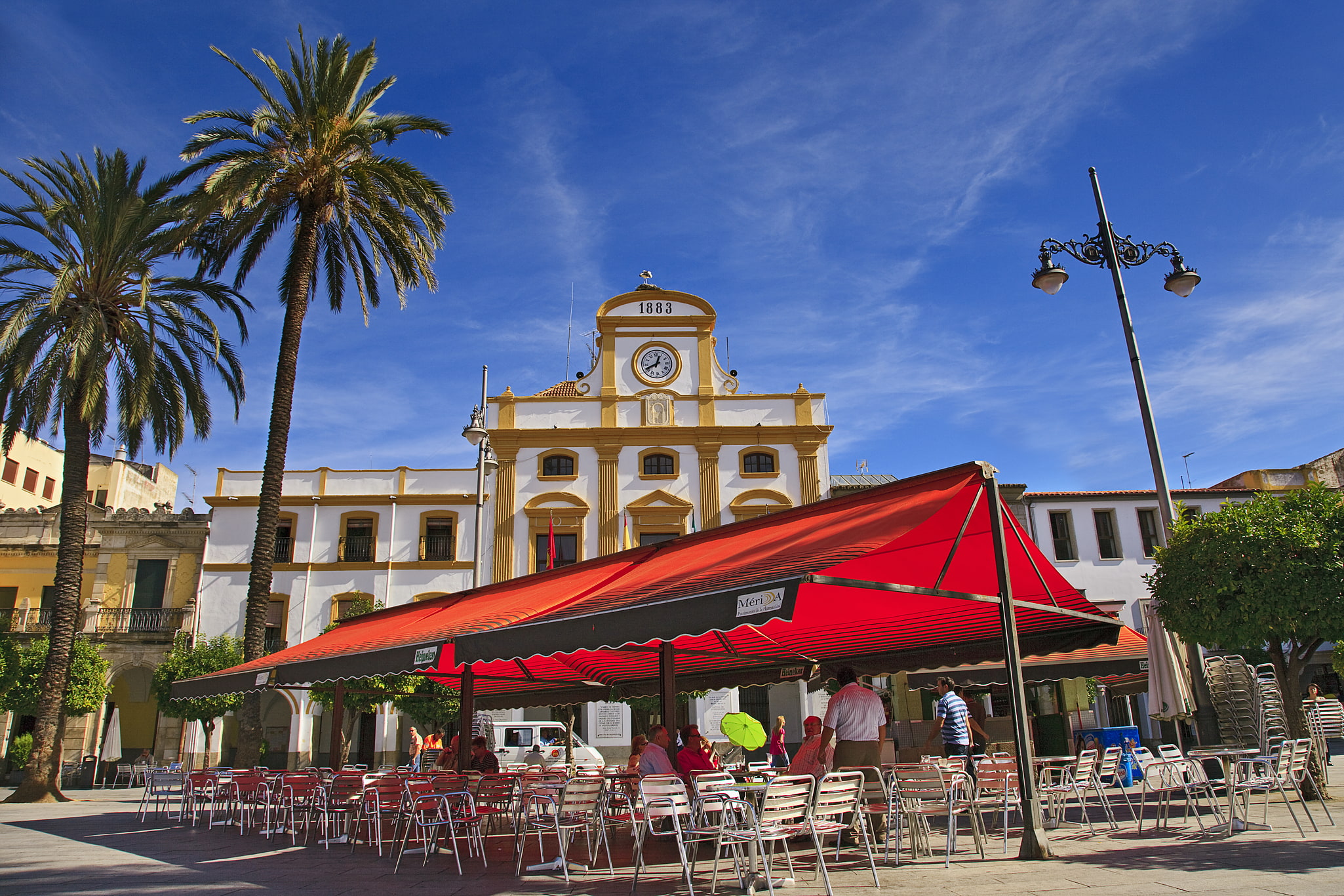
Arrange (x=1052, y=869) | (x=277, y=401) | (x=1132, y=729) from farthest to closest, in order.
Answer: (x=277, y=401)
(x=1132, y=729)
(x=1052, y=869)

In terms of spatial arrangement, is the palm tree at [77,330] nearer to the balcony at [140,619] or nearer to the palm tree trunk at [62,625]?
the palm tree trunk at [62,625]

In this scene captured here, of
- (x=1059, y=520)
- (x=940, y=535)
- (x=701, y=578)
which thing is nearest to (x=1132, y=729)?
(x=940, y=535)

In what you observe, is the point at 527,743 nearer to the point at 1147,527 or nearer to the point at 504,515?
the point at 504,515

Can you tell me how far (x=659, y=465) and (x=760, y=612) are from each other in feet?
85.5

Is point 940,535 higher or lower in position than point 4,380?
lower

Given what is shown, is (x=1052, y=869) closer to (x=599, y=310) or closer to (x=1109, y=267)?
(x=1109, y=267)

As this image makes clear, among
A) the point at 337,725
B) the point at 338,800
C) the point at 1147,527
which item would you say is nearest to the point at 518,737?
the point at 337,725

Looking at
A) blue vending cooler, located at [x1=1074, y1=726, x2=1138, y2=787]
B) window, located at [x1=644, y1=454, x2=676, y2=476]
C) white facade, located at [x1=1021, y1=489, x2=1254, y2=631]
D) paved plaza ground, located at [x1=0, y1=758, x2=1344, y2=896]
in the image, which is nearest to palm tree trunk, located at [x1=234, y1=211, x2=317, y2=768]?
paved plaza ground, located at [x1=0, y1=758, x2=1344, y2=896]

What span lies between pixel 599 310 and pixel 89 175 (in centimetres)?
1686

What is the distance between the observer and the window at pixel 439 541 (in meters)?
32.5

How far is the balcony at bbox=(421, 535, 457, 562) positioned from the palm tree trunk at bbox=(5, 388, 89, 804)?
12371 mm

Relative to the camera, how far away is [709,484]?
3209 cm

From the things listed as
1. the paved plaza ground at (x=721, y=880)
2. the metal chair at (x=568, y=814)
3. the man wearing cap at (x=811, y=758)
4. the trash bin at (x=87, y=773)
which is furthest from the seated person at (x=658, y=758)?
the trash bin at (x=87, y=773)

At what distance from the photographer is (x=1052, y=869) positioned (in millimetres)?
7062
